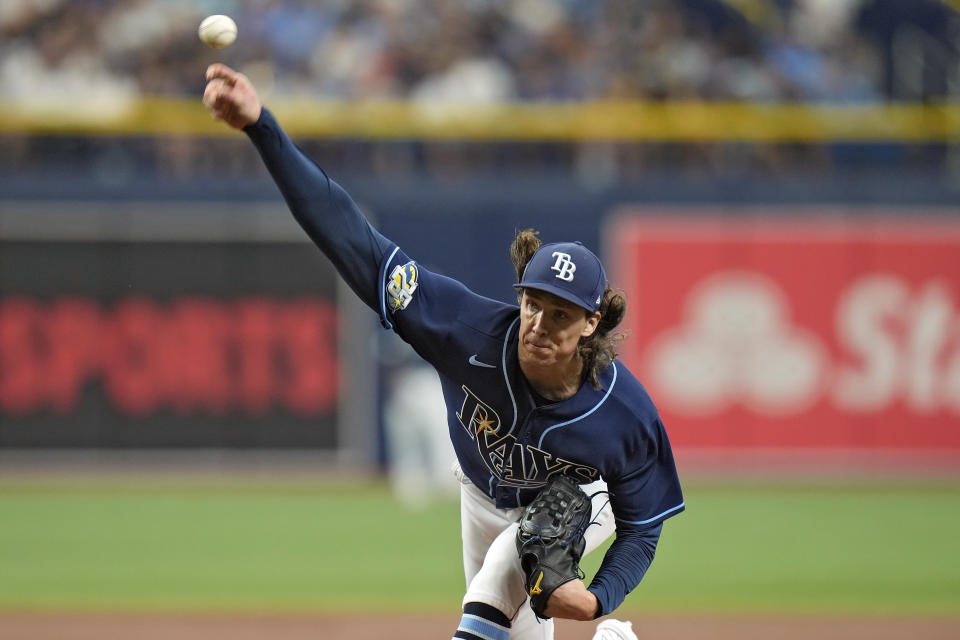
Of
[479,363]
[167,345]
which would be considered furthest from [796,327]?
[479,363]

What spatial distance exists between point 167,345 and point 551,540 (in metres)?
9.28

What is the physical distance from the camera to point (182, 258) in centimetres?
1260

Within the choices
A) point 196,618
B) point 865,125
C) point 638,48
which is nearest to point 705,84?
point 638,48

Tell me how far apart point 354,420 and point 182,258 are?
2307 millimetres

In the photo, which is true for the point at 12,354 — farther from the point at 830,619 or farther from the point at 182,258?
the point at 830,619

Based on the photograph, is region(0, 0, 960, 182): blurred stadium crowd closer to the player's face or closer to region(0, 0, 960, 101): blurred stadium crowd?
region(0, 0, 960, 101): blurred stadium crowd

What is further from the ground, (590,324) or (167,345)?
(167,345)

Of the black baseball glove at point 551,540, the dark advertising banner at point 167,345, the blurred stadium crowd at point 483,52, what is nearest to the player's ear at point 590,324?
the black baseball glove at point 551,540

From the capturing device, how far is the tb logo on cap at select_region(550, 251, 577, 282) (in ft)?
12.2

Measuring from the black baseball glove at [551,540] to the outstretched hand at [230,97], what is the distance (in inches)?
56.4

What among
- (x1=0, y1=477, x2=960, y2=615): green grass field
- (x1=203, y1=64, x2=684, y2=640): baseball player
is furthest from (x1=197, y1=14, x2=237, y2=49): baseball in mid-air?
(x1=0, y1=477, x2=960, y2=615): green grass field

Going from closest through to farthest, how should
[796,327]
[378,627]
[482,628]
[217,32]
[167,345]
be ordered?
[217,32] < [482,628] < [378,627] < [167,345] < [796,327]

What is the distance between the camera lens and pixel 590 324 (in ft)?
12.8

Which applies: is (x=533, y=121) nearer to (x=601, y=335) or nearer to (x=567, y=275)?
(x=601, y=335)
